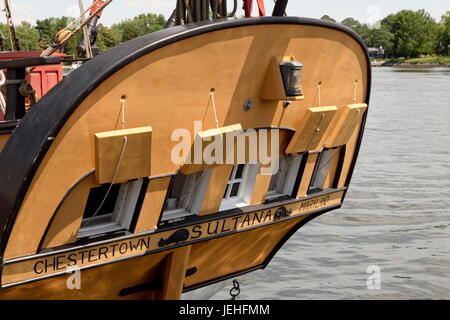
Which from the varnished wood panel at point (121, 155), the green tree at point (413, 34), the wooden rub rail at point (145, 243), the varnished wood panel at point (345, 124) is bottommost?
the green tree at point (413, 34)

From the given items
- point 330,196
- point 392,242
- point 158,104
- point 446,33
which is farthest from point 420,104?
point 446,33

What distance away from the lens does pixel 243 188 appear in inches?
221

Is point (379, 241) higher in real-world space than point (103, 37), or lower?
lower

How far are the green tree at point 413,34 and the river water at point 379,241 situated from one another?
3536 inches

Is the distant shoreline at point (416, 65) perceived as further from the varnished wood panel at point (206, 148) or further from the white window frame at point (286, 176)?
the varnished wood panel at point (206, 148)

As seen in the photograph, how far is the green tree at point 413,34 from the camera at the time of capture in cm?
10493

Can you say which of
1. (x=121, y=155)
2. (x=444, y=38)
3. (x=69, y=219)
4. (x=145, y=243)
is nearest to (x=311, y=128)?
(x=145, y=243)

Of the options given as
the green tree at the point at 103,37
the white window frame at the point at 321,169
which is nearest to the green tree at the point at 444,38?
the green tree at the point at 103,37

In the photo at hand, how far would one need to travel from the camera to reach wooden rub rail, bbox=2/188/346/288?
14.1 ft

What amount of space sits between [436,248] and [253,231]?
233 inches

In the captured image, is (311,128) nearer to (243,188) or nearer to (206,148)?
(243,188)

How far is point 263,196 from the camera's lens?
5.66 metres

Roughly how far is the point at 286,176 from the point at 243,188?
557 mm

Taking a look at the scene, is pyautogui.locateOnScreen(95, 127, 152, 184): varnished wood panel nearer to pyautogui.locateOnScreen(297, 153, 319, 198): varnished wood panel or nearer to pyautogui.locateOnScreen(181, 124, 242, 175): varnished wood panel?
pyautogui.locateOnScreen(181, 124, 242, 175): varnished wood panel
